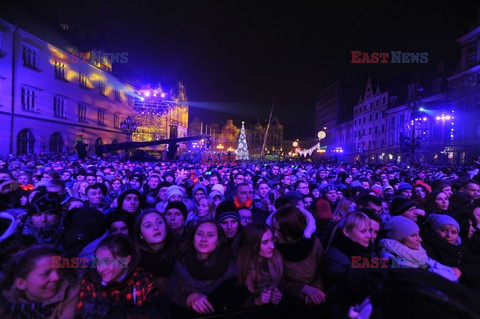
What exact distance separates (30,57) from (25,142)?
796 centimetres

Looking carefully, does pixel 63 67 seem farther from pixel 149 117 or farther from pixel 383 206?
pixel 383 206

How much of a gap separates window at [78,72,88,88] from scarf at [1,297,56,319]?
38.3m

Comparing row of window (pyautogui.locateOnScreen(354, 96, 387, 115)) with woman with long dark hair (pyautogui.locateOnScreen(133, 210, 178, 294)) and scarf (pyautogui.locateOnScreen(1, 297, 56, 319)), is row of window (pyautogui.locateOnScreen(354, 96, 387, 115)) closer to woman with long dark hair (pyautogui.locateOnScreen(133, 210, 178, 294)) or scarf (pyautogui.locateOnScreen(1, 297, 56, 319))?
woman with long dark hair (pyautogui.locateOnScreen(133, 210, 178, 294))

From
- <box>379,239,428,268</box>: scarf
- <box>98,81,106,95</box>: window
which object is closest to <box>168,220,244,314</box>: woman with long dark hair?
<box>379,239,428,268</box>: scarf

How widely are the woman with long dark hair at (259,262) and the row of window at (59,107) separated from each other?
3102cm

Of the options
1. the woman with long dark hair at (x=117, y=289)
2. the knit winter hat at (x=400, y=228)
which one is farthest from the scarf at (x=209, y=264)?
the knit winter hat at (x=400, y=228)

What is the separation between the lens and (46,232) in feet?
→ 14.7

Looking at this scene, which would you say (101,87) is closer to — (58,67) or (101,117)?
(101,117)

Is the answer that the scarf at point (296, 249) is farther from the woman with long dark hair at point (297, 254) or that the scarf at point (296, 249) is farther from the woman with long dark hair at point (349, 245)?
the woman with long dark hair at point (349, 245)

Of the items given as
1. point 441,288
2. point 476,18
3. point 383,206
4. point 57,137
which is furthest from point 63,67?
point 476,18

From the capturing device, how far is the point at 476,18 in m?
30.7

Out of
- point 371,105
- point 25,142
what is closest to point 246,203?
point 25,142

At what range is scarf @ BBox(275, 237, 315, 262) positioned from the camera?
368 cm

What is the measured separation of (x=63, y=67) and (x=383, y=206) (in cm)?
3635
